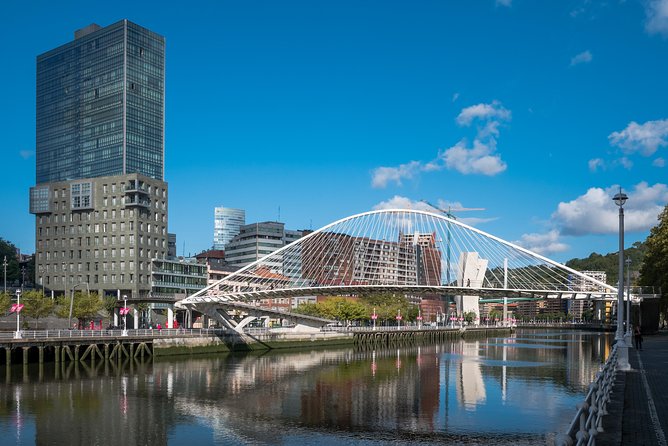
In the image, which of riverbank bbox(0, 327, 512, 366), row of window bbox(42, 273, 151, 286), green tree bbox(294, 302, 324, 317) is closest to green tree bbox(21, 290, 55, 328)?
riverbank bbox(0, 327, 512, 366)

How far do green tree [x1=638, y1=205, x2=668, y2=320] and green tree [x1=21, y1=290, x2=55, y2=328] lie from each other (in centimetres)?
7310

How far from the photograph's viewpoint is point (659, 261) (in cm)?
8844

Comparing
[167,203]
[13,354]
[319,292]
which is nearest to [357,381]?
[13,354]

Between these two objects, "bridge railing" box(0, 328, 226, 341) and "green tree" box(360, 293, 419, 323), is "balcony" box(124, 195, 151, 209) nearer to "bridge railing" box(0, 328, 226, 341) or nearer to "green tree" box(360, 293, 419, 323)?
"green tree" box(360, 293, 419, 323)

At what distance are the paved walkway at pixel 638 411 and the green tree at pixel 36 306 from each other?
7018 cm

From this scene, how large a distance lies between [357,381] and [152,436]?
23.8m

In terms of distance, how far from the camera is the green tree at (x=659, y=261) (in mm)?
85125

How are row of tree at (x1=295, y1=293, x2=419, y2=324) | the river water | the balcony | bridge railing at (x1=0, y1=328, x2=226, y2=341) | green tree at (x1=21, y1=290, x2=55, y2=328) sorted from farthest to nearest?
row of tree at (x1=295, y1=293, x2=419, y2=324) → the balcony → green tree at (x1=21, y1=290, x2=55, y2=328) → bridge railing at (x1=0, y1=328, x2=226, y2=341) → the river water

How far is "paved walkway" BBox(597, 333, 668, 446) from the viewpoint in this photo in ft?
52.1

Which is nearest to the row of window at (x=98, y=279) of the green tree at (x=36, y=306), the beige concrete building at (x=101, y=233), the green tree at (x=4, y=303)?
the beige concrete building at (x=101, y=233)

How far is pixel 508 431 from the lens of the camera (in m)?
30.9

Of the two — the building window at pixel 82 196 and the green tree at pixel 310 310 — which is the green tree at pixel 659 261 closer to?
the green tree at pixel 310 310

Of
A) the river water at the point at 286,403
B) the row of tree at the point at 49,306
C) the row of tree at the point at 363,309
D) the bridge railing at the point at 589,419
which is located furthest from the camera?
the row of tree at the point at 363,309

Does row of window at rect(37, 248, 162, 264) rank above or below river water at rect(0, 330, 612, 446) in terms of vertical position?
above
